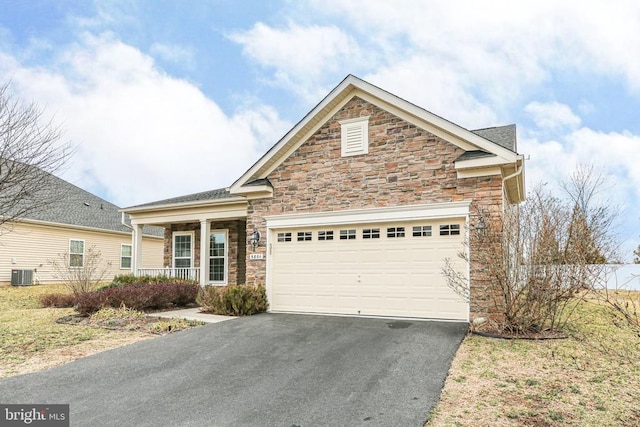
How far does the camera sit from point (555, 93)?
49.5 ft

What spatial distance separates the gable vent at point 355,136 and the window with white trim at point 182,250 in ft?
31.1

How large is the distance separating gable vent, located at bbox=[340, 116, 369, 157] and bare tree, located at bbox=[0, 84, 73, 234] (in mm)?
7715

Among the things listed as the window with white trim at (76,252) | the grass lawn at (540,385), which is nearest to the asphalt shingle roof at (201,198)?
the window with white trim at (76,252)

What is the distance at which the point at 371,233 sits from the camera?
10906 millimetres

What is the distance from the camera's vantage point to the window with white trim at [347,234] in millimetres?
11148

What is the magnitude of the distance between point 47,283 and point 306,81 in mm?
16814

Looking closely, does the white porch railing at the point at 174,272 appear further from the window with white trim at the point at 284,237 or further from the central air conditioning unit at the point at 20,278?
the central air conditioning unit at the point at 20,278

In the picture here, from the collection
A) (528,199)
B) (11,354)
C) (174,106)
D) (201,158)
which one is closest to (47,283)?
(201,158)

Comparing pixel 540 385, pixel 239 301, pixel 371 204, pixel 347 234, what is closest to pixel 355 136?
pixel 371 204

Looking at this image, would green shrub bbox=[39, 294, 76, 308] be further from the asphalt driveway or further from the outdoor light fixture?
the asphalt driveway

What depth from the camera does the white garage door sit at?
395 inches

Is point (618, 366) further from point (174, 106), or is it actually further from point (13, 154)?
point (174, 106)

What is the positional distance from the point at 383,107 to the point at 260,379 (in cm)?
743

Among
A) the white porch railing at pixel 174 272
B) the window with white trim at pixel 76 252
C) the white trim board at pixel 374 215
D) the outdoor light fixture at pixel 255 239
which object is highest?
the white trim board at pixel 374 215
